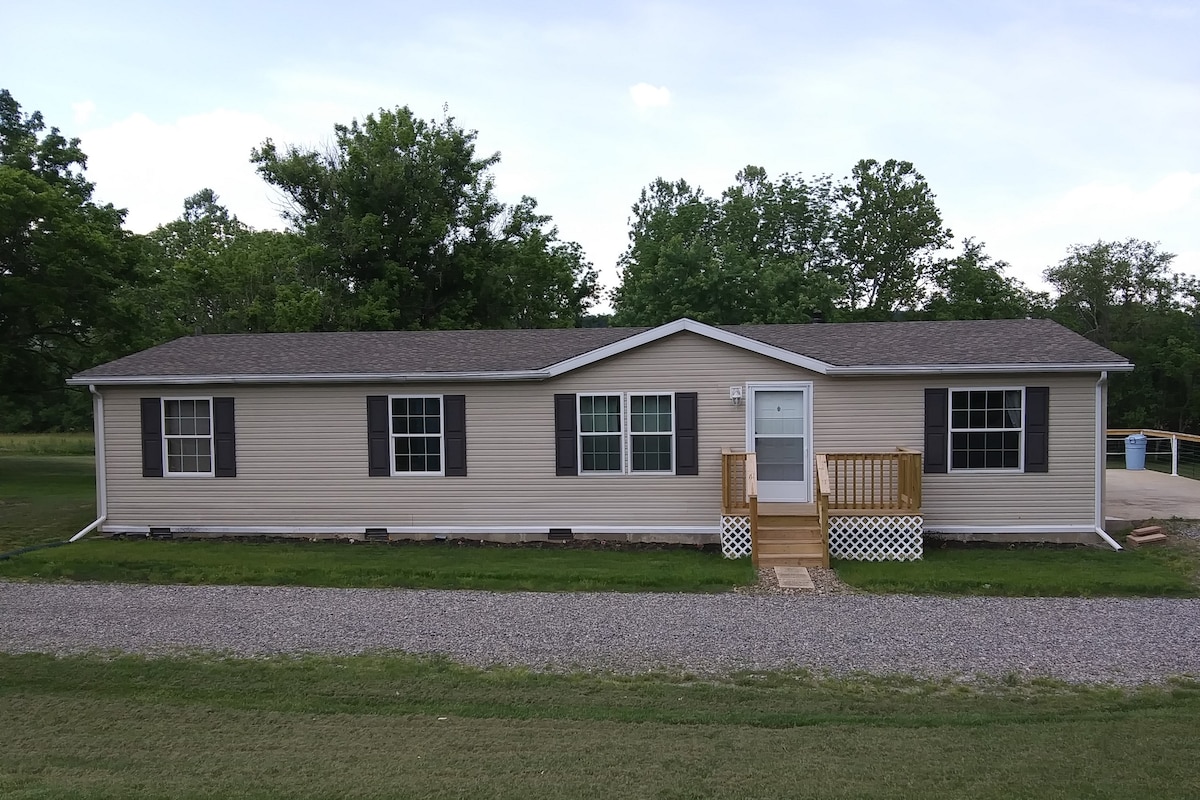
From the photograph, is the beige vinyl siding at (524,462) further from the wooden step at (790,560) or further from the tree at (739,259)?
the tree at (739,259)

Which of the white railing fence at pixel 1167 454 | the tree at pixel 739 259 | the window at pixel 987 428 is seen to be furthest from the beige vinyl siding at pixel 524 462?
the tree at pixel 739 259

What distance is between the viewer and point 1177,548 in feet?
38.9

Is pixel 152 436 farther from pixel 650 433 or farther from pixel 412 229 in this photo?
pixel 412 229

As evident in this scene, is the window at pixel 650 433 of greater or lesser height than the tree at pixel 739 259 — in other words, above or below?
below

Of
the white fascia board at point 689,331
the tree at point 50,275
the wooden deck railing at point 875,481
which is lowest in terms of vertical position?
the wooden deck railing at point 875,481

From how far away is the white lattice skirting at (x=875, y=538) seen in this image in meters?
11.6

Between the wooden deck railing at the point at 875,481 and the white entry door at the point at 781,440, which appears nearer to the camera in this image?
the wooden deck railing at the point at 875,481

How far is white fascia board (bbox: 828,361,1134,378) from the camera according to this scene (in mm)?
11914

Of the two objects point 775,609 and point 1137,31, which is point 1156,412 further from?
point 775,609

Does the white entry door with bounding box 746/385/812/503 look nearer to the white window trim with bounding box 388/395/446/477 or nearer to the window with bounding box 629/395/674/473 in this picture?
the window with bounding box 629/395/674/473

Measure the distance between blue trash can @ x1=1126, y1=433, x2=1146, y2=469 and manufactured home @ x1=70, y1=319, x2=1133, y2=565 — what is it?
430 inches

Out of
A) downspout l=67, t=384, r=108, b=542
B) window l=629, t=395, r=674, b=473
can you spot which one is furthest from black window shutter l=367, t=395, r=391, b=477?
downspout l=67, t=384, r=108, b=542

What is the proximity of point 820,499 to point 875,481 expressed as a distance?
1.63 meters

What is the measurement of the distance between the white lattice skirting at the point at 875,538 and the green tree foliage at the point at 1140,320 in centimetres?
3485
